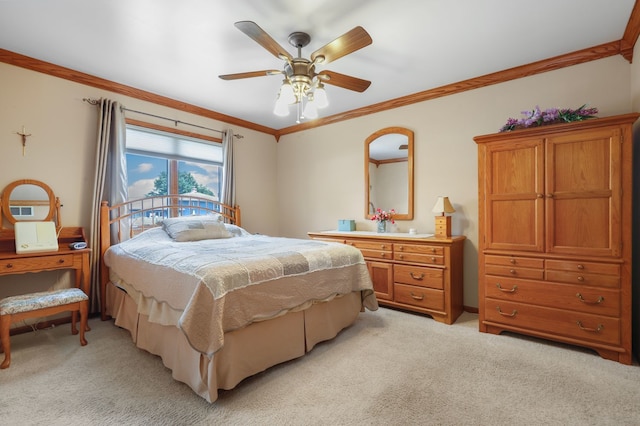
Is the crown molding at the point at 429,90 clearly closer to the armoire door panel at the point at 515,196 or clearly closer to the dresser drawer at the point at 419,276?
the armoire door panel at the point at 515,196

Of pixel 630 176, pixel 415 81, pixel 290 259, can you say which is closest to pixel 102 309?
pixel 290 259

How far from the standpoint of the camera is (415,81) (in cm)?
353

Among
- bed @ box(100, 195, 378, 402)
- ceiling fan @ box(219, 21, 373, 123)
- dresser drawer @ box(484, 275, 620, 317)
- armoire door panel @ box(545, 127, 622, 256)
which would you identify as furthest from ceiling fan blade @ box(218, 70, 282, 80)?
dresser drawer @ box(484, 275, 620, 317)

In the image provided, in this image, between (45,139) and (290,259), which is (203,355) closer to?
(290,259)

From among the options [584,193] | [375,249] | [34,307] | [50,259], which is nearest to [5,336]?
[34,307]

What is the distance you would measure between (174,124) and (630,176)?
4.87 metres

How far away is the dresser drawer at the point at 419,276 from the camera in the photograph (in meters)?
3.27

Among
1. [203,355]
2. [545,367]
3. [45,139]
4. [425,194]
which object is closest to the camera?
[203,355]

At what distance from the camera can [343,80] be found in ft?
8.55

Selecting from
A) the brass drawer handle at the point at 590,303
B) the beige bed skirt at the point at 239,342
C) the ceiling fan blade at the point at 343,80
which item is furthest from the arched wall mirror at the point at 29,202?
the brass drawer handle at the point at 590,303

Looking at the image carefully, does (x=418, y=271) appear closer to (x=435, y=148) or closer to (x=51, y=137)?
(x=435, y=148)

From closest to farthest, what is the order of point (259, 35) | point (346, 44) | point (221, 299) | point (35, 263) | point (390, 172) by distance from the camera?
1. point (221, 299)
2. point (259, 35)
3. point (346, 44)
4. point (35, 263)
5. point (390, 172)

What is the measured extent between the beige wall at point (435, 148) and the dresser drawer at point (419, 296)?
1.83ft

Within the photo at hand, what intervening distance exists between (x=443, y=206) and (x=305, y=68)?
2147 millimetres
